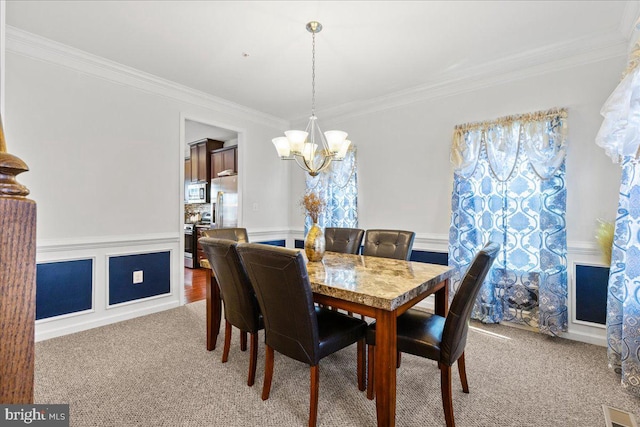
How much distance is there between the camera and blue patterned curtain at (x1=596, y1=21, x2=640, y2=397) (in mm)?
1920

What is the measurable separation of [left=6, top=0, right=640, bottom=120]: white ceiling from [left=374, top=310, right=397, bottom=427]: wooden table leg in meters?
2.13

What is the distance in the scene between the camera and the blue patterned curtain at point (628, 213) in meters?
1.92

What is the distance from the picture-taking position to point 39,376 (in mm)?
2145

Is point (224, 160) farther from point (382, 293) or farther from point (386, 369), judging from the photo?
point (386, 369)

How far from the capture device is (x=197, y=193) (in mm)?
5949

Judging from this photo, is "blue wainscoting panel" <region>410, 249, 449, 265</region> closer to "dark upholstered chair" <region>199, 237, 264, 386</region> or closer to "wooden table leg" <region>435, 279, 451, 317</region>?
"wooden table leg" <region>435, 279, 451, 317</region>

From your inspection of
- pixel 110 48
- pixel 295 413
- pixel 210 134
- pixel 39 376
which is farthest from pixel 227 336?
pixel 210 134

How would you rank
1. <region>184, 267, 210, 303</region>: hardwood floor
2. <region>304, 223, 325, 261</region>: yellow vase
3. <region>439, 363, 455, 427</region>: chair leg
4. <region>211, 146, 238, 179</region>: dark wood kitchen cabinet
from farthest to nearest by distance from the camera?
<region>211, 146, 238, 179</region>: dark wood kitchen cabinet
<region>184, 267, 210, 303</region>: hardwood floor
<region>304, 223, 325, 261</region>: yellow vase
<region>439, 363, 455, 427</region>: chair leg

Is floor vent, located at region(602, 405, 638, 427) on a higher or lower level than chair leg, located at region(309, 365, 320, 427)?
lower

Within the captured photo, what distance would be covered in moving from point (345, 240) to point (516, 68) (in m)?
2.38

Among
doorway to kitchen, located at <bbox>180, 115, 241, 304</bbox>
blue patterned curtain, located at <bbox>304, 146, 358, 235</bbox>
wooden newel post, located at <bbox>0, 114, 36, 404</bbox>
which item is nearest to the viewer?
wooden newel post, located at <bbox>0, 114, 36, 404</bbox>

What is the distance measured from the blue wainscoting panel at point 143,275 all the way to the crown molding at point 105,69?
1848 millimetres

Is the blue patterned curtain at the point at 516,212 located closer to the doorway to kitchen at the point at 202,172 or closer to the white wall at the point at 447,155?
the white wall at the point at 447,155

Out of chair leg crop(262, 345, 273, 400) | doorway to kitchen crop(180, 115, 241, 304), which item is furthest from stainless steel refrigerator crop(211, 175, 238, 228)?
chair leg crop(262, 345, 273, 400)
